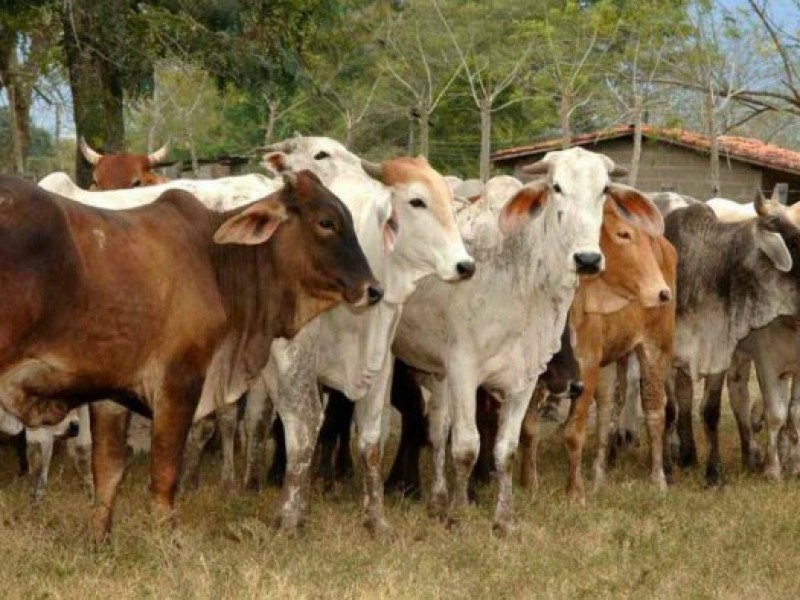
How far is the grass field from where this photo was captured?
520 centimetres

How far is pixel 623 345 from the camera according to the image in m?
8.10

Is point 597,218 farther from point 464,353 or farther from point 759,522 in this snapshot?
point 759,522

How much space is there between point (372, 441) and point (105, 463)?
141cm

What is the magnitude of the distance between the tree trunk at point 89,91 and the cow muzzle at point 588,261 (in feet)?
17.7

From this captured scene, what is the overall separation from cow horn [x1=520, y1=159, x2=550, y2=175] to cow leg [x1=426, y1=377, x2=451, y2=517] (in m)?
1.22

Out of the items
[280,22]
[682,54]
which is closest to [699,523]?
[280,22]

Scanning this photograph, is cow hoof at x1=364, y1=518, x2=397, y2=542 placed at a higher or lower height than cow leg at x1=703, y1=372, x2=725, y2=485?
higher

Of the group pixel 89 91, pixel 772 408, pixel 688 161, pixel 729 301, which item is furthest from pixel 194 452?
pixel 688 161

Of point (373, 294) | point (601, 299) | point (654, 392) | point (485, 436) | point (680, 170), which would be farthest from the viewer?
point (680, 170)

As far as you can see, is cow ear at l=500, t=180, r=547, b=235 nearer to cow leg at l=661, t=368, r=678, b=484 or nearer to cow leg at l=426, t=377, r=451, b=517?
cow leg at l=426, t=377, r=451, b=517

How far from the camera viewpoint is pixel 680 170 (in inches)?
1117

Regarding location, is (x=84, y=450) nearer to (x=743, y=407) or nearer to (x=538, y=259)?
(x=538, y=259)

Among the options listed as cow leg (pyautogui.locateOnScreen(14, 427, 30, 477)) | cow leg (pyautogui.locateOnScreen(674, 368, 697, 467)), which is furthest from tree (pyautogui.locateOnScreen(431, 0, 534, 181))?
cow leg (pyautogui.locateOnScreen(14, 427, 30, 477))

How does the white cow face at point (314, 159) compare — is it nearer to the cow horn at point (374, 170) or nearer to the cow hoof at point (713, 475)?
the cow horn at point (374, 170)
